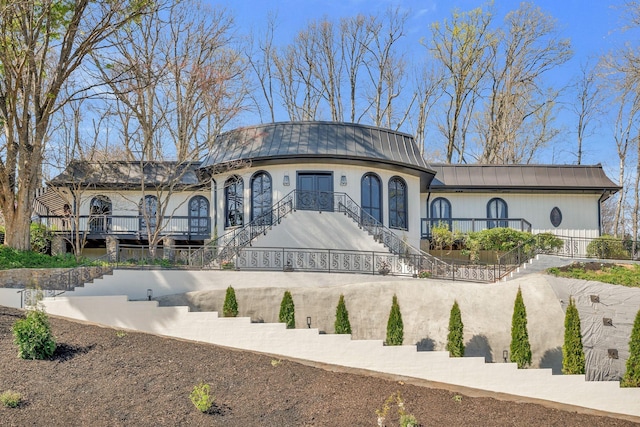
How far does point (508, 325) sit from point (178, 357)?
8205 mm

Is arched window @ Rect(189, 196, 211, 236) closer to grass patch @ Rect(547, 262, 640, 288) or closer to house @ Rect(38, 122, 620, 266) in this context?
house @ Rect(38, 122, 620, 266)

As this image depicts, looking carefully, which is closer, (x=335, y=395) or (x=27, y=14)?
(x=335, y=395)

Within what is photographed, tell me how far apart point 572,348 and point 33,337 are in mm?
11025

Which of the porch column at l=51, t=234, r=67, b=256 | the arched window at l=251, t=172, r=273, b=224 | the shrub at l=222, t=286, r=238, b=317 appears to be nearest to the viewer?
the shrub at l=222, t=286, r=238, b=317

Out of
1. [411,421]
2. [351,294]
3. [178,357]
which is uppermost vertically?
[351,294]

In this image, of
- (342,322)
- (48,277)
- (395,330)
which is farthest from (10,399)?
(395,330)

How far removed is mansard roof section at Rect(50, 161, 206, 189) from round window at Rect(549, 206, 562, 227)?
46.3 feet

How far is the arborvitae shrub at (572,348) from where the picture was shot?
1288 cm

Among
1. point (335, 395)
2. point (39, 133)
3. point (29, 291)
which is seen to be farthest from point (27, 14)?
point (335, 395)

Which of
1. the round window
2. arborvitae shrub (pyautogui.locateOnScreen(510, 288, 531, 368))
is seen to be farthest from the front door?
the round window

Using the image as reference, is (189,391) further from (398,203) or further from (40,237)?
(40,237)

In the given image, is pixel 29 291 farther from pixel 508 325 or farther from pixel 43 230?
pixel 508 325

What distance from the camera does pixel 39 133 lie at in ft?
57.0

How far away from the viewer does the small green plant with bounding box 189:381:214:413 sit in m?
9.98
